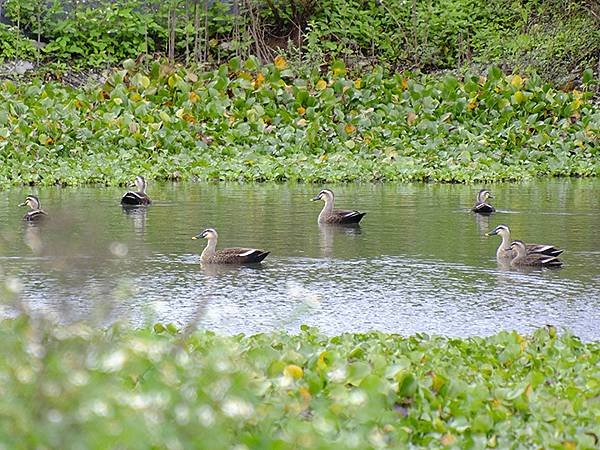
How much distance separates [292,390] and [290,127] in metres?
20.6

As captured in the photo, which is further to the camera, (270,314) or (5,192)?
(5,192)

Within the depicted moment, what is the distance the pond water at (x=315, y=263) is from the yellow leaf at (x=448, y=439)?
0.90 metres

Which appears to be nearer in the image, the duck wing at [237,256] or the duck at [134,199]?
the duck wing at [237,256]

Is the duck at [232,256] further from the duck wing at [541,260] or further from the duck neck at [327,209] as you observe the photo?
the duck neck at [327,209]

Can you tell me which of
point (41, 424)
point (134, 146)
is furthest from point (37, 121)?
point (41, 424)

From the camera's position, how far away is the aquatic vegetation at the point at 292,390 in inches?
162

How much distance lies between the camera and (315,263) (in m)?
13.7

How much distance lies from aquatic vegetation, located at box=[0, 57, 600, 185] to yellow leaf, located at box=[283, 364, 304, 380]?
1629cm

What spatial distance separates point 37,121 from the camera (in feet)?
85.8

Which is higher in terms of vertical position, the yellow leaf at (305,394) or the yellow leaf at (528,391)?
the yellow leaf at (305,394)

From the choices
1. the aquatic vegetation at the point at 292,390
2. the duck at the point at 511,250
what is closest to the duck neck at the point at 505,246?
the duck at the point at 511,250

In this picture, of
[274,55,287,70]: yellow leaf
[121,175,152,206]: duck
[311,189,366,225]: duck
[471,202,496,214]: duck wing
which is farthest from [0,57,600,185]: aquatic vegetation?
[311,189,366,225]: duck

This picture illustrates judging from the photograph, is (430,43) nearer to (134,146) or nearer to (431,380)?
(134,146)

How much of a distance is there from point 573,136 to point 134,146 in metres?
8.81
